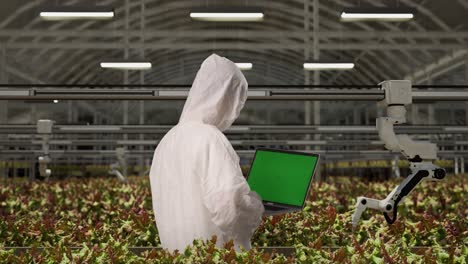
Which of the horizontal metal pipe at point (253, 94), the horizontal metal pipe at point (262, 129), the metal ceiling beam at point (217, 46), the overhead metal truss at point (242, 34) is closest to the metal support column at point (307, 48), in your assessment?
the overhead metal truss at point (242, 34)

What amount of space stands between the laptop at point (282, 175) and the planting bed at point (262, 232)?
0.81ft

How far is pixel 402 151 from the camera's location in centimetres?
313

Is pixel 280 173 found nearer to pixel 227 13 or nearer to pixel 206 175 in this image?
pixel 206 175

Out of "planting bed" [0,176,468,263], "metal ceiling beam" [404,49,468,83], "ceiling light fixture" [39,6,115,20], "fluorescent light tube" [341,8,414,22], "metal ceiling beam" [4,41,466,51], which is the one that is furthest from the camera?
"metal ceiling beam" [404,49,468,83]

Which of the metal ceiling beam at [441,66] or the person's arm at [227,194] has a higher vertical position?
the metal ceiling beam at [441,66]

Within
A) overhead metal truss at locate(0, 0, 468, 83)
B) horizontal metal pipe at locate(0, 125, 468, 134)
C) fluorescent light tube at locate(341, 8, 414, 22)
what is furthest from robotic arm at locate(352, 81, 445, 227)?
overhead metal truss at locate(0, 0, 468, 83)

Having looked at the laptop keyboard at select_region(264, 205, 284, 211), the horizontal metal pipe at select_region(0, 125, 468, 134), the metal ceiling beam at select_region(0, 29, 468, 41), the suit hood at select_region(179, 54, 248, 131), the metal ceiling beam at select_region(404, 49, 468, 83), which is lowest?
the laptop keyboard at select_region(264, 205, 284, 211)

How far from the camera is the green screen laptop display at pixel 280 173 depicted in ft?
10.2

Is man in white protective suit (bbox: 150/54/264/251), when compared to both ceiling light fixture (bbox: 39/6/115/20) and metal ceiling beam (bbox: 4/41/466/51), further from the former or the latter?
metal ceiling beam (bbox: 4/41/466/51)

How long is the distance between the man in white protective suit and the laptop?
1.17 feet

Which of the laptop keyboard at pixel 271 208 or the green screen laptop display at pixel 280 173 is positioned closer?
the laptop keyboard at pixel 271 208

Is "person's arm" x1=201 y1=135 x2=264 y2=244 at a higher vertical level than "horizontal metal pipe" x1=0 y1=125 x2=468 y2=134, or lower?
lower

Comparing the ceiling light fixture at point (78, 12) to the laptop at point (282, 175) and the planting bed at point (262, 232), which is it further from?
the laptop at point (282, 175)

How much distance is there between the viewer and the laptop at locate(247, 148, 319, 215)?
3096 millimetres
